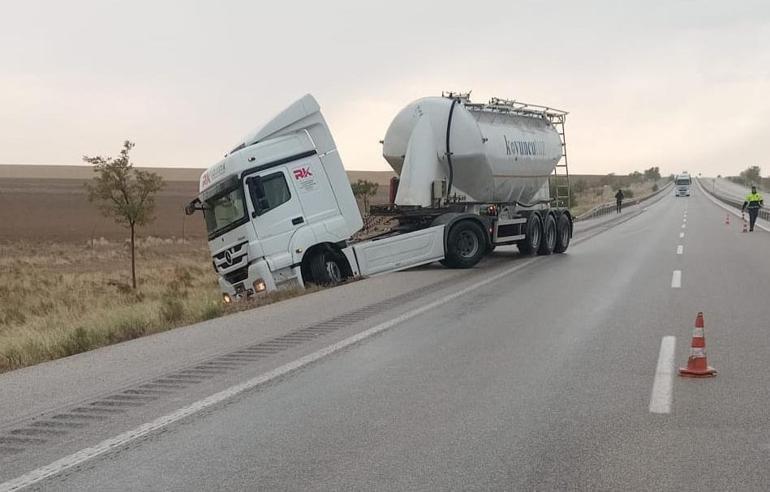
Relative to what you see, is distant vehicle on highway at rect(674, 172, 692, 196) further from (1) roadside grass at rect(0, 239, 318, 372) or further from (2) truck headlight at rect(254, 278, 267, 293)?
(2) truck headlight at rect(254, 278, 267, 293)

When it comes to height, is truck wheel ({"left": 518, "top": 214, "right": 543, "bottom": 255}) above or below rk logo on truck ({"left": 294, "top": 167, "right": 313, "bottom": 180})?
below

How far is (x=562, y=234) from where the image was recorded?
2283cm

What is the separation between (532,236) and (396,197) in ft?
15.0

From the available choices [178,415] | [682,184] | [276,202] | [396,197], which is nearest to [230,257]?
[276,202]

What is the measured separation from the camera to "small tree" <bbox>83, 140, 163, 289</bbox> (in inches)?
939

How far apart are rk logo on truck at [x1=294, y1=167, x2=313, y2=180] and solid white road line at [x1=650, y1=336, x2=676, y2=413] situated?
8613 millimetres

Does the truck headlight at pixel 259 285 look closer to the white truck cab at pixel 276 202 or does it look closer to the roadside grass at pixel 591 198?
the white truck cab at pixel 276 202

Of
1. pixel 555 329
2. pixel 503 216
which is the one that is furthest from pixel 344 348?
pixel 503 216

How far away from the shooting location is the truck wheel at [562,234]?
22578 mm

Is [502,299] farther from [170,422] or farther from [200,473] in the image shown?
[200,473]

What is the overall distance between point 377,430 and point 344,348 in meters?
3.15

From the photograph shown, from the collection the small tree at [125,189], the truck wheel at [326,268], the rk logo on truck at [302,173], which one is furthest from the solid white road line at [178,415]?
the small tree at [125,189]

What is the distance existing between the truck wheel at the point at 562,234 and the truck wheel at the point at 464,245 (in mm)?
4505

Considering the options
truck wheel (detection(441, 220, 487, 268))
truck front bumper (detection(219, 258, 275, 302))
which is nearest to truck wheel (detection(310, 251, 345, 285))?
truck front bumper (detection(219, 258, 275, 302))
